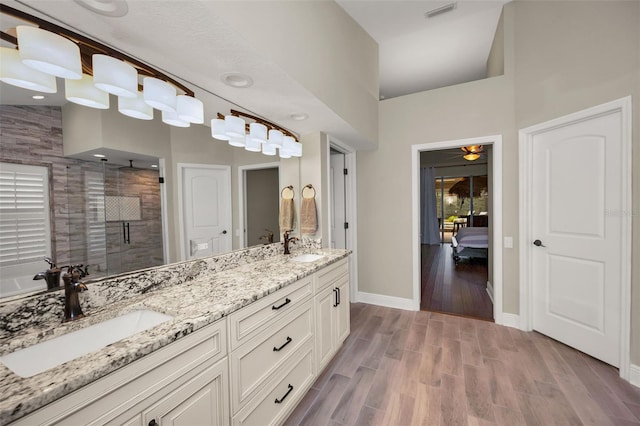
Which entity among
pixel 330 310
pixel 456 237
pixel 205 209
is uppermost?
pixel 205 209

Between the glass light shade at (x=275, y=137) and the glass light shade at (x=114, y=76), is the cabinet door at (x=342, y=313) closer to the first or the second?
the glass light shade at (x=275, y=137)

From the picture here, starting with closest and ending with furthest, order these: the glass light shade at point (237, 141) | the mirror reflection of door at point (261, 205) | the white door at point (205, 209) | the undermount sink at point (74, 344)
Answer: the undermount sink at point (74, 344) → the white door at point (205, 209) → the glass light shade at point (237, 141) → the mirror reflection of door at point (261, 205)

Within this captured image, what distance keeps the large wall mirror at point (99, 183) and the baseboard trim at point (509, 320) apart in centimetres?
316

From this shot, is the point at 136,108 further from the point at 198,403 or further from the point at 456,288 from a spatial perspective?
the point at 456,288

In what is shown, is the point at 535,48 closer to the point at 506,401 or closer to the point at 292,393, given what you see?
the point at 506,401

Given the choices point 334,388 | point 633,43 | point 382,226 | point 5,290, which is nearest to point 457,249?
point 382,226

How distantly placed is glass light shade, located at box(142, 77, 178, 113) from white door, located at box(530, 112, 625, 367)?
3141mm

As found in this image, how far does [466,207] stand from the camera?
8281 mm

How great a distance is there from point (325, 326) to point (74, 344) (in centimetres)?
154

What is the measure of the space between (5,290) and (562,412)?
9.93 ft

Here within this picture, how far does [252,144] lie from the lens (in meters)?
2.07

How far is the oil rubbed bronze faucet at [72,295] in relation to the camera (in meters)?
1.05

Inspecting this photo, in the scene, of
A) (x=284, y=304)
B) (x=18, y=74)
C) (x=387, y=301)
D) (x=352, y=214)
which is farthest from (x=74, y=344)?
(x=387, y=301)

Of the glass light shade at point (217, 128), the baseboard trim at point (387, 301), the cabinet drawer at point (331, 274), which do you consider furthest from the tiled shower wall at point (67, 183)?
the baseboard trim at point (387, 301)
